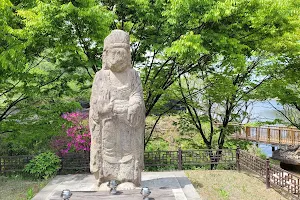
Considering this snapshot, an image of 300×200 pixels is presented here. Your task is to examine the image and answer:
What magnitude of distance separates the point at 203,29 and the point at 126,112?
14.1 feet

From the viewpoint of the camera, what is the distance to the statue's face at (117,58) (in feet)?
16.4

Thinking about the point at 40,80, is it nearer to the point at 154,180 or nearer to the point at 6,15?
the point at 6,15

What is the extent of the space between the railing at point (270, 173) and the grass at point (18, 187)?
6.33 metres

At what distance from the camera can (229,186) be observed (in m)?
8.09

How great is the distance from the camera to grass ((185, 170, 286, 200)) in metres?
7.36

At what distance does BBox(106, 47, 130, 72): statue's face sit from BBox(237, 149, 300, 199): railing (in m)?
5.52

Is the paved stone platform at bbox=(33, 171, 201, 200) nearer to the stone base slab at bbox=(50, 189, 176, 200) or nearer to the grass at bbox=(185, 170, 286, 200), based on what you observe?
the grass at bbox=(185, 170, 286, 200)

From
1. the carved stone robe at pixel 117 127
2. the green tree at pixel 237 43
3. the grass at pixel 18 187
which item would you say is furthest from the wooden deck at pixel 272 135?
the carved stone robe at pixel 117 127

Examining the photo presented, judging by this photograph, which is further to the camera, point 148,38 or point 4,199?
point 148,38

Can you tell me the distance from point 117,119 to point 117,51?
1.22m

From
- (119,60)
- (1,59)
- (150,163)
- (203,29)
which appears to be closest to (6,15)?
(1,59)

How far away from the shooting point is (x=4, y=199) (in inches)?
268

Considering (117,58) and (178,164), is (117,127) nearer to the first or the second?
(117,58)

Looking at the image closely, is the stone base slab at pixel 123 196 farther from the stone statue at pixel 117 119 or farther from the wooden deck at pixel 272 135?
the wooden deck at pixel 272 135
